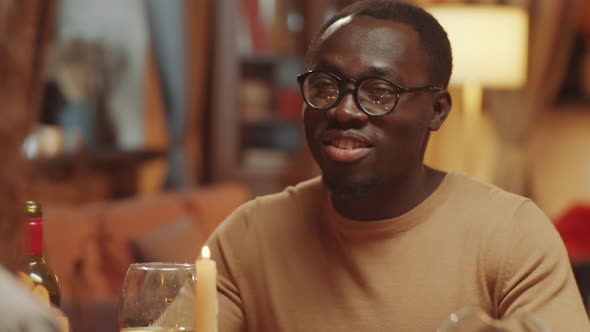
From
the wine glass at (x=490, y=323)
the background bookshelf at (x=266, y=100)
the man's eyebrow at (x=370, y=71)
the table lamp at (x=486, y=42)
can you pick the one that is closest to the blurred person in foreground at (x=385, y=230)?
the man's eyebrow at (x=370, y=71)

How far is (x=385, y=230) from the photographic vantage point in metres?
1.48

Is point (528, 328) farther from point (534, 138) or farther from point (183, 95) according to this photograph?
point (534, 138)

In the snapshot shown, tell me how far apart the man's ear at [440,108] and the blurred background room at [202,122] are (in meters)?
1.67

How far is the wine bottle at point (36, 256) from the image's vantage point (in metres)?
1.10

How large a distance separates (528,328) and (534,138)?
23.5 ft

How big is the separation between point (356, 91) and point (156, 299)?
39cm

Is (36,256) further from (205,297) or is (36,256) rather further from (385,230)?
(385,230)

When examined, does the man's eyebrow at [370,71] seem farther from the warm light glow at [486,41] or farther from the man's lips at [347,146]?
the warm light glow at [486,41]

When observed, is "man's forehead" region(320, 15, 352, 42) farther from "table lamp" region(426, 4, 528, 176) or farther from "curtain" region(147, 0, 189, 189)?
"curtain" region(147, 0, 189, 189)

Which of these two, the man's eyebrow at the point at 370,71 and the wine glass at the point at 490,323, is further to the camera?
the man's eyebrow at the point at 370,71

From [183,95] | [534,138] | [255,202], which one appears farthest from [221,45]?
[255,202]

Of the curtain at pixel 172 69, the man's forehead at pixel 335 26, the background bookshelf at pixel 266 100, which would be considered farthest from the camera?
the background bookshelf at pixel 266 100

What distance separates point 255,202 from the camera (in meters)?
1.62

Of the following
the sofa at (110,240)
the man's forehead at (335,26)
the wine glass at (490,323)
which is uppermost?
the man's forehead at (335,26)
